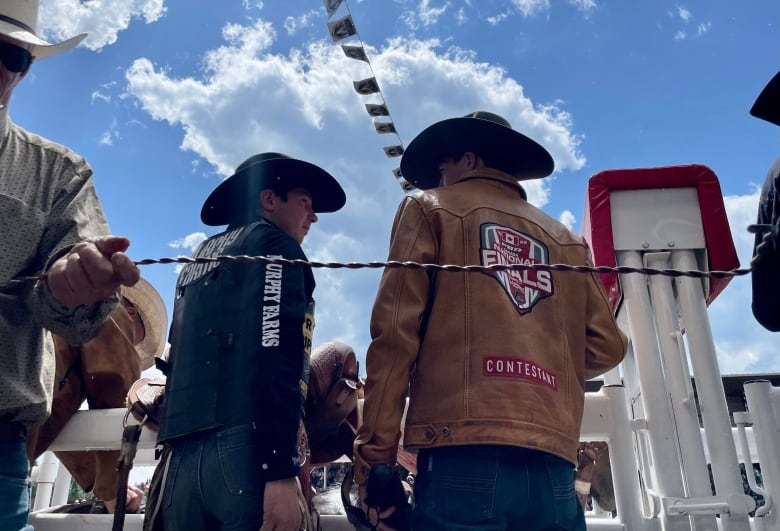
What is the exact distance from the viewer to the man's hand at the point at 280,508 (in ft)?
6.37

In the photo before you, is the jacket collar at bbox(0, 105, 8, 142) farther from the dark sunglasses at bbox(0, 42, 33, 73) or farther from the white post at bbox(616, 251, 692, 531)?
the white post at bbox(616, 251, 692, 531)

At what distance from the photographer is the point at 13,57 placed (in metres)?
1.88

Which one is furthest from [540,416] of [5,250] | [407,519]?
[5,250]

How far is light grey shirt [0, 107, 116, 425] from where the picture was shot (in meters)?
1.69

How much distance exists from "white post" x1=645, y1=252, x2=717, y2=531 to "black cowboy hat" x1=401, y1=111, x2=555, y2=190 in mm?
614

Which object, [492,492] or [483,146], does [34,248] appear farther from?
[483,146]

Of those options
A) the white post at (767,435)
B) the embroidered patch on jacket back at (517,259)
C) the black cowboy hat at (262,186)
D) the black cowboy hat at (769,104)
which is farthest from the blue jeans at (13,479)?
the white post at (767,435)

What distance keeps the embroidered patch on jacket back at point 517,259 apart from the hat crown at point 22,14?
5.16 ft

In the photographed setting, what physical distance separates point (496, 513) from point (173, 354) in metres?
1.26

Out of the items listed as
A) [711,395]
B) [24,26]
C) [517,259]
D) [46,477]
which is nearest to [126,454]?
[24,26]

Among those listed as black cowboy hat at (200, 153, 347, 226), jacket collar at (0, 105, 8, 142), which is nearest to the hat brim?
jacket collar at (0, 105, 8, 142)

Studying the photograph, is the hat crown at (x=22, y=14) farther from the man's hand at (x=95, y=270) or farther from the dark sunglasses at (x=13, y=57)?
the man's hand at (x=95, y=270)

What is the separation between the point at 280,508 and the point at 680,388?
4.99 ft

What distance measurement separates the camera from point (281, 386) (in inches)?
80.0
